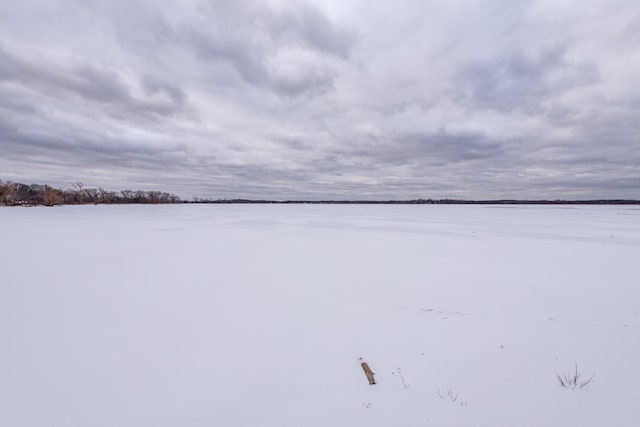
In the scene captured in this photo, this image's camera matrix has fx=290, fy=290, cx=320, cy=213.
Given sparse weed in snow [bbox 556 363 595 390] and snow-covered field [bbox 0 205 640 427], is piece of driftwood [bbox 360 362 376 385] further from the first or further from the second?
sparse weed in snow [bbox 556 363 595 390]

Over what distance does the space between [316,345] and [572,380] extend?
238 centimetres

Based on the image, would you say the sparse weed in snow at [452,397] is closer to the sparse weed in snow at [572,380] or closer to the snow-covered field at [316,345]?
the snow-covered field at [316,345]

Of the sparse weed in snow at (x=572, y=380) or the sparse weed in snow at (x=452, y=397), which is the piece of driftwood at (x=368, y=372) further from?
the sparse weed in snow at (x=572, y=380)

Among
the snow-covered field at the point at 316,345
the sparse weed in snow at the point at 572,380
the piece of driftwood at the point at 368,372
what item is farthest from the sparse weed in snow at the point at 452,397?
the sparse weed in snow at the point at 572,380

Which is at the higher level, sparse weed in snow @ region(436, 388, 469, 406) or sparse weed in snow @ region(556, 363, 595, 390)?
sparse weed in snow @ region(556, 363, 595, 390)

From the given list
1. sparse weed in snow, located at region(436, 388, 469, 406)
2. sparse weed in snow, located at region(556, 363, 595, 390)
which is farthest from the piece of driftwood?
sparse weed in snow, located at region(556, 363, 595, 390)

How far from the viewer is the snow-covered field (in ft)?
7.53

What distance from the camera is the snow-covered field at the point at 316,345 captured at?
229 centimetres

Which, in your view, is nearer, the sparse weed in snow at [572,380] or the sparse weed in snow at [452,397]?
the sparse weed in snow at [452,397]

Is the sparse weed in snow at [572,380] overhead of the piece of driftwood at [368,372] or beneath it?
overhead

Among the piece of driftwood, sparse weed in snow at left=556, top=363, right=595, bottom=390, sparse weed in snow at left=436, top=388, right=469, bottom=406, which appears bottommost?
sparse weed in snow at left=436, top=388, right=469, bottom=406

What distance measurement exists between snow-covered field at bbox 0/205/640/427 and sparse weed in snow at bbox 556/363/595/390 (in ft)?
0.16

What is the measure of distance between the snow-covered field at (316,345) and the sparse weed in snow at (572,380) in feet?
0.16

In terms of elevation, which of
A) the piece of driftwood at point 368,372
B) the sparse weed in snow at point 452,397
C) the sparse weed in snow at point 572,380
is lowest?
the sparse weed in snow at point 452,397
